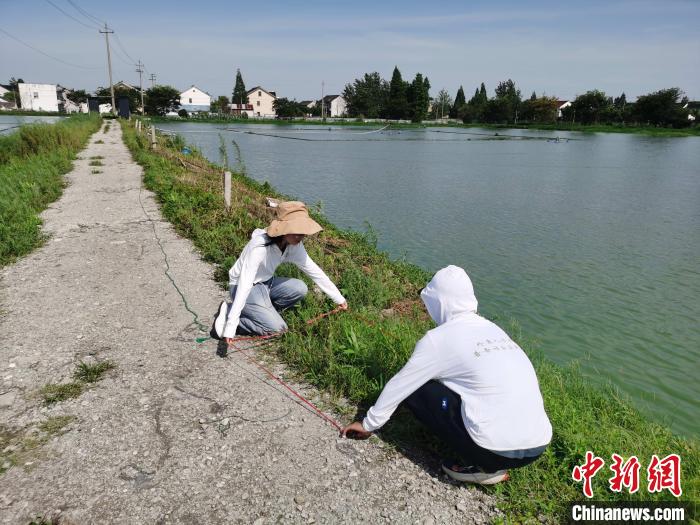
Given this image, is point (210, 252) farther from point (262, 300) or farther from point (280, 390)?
point (280, 390)

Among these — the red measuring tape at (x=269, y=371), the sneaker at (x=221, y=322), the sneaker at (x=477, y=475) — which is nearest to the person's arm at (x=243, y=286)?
the sneaker at (x=221, y=322)

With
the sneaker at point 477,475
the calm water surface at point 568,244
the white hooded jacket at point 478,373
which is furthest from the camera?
the calm water surface at point 568,244

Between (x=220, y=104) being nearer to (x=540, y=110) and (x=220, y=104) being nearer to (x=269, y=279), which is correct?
(x=540, y=110)

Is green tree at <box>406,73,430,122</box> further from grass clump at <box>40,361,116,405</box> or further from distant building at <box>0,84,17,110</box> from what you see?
grass clump at <box>40,361,116,405</box>

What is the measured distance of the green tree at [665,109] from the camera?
75.8 m

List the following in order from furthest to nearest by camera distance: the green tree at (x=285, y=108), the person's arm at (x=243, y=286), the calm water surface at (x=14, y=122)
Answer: the green tree at (x=285, y=108), the calm water surface at (x=14, y=122), the person's arm at (x=243, y=286)

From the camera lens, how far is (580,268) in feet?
31.7

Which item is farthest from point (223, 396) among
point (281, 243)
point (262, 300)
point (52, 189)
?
point (52, 189)

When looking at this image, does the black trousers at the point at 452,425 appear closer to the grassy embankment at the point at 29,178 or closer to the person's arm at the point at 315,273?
the person's arm at the point at 315,273

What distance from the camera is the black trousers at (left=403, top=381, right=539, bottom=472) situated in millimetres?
2621

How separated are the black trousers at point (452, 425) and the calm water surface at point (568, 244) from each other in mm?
3256

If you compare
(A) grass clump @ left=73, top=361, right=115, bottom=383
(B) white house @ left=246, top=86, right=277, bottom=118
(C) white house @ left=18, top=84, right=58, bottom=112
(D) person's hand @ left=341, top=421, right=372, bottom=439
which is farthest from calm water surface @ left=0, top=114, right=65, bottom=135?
(B) white house @ left=246, top=86, right=277, bottom=118

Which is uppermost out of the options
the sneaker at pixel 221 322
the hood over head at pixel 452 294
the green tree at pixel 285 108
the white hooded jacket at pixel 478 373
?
the green tree at pixel 285 108

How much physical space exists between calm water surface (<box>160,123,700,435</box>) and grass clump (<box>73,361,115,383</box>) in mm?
5281
